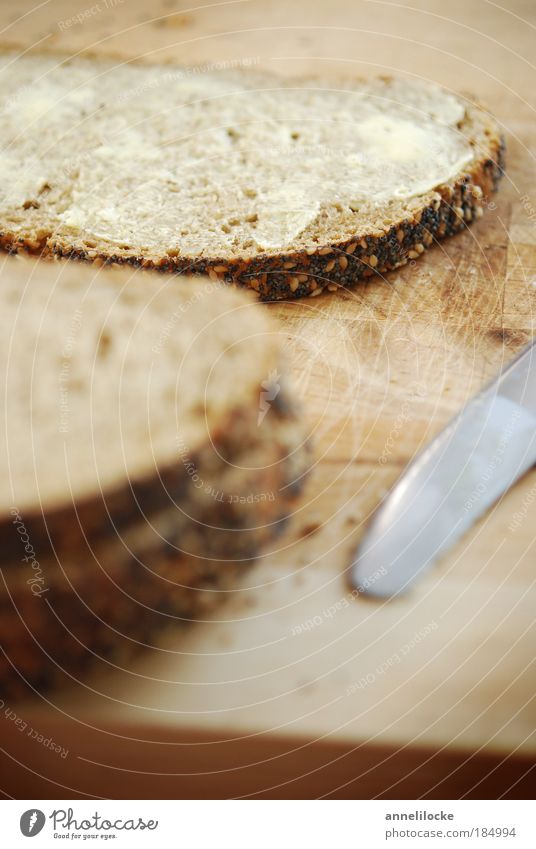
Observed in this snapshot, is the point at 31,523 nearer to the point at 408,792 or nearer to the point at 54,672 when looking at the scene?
the point at 54,672

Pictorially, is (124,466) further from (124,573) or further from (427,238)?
(427,238)

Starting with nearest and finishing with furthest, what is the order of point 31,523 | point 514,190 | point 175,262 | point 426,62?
point 31,523 → point 175,262 → point 514,190 → point 426,62

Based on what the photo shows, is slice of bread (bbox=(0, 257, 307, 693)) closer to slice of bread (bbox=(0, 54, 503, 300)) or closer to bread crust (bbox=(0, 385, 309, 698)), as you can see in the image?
bread crust (bbox=(0, 385, 309, 698))

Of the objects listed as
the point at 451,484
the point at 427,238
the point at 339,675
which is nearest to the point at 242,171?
the point at 427,238

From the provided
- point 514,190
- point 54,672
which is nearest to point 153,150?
point 514,190

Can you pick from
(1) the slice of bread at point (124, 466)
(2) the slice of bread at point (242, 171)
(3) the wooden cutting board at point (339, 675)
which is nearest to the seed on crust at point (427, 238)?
(2) the slice of bread at point (242, 171)

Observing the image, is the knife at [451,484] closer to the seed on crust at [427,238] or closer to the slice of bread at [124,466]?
the slice of bread at [124,466]

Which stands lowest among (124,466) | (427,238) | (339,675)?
(339,675)
